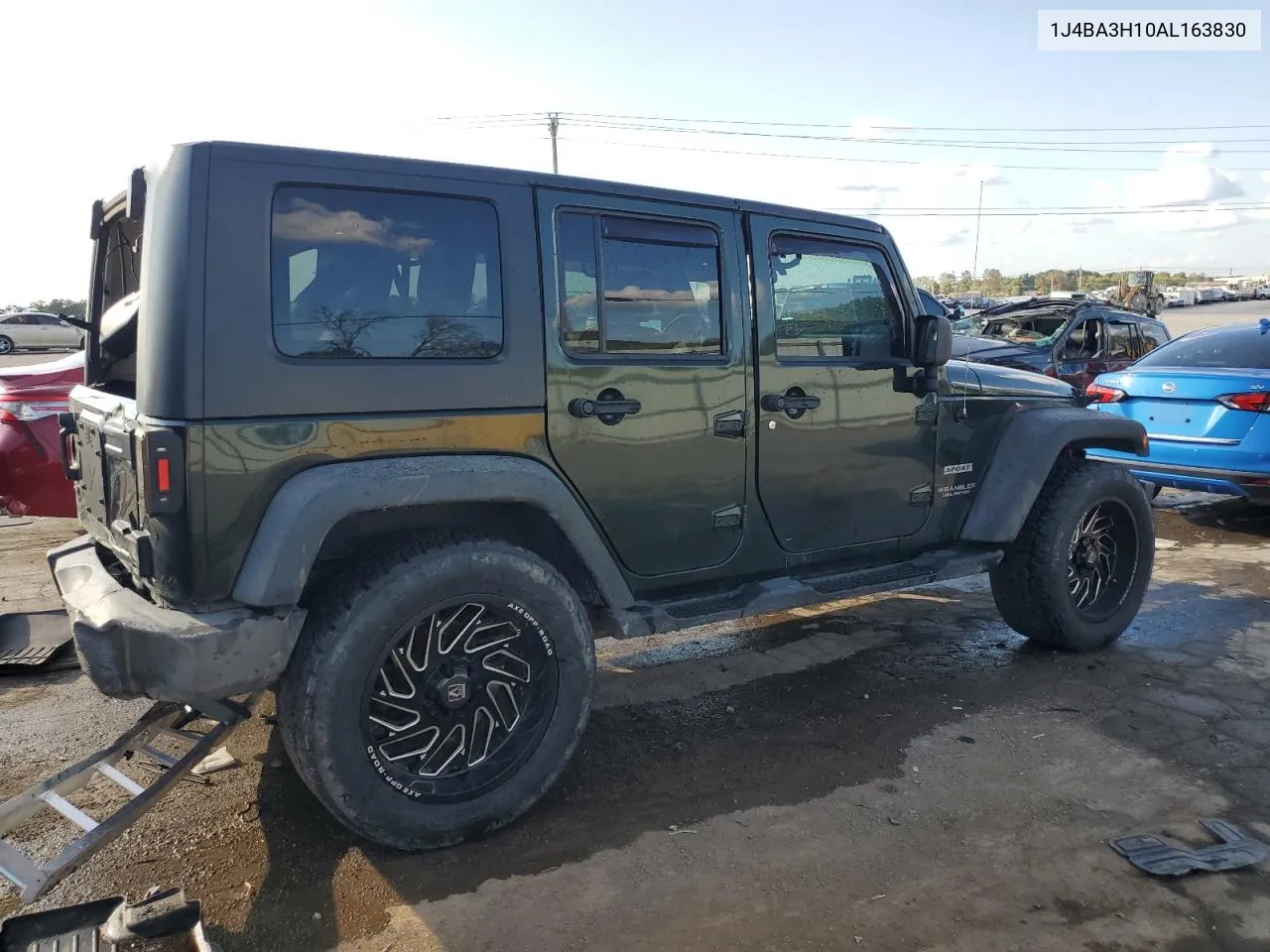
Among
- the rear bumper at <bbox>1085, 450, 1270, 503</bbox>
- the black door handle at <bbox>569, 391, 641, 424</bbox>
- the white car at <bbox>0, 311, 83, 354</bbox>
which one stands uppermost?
the white car at <bbox>0, 311, 83, 354</bbox>

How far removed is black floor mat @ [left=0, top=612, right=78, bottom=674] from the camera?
433cm

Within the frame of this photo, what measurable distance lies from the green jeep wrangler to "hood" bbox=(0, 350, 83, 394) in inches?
79.7

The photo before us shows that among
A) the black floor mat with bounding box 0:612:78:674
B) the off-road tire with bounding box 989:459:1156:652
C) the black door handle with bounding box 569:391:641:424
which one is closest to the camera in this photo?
the black door handle with bounding box 569:391:641:424

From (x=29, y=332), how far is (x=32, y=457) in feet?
103

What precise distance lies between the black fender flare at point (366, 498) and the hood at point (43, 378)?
3.52 meters

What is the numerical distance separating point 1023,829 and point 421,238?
9.05 ft

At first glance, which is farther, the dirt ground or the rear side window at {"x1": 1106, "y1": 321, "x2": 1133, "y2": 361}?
the rear side window at {"x1": 1106, "y1": 321, "x2": 1133, "y2": 361}

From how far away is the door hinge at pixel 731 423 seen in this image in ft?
11.5

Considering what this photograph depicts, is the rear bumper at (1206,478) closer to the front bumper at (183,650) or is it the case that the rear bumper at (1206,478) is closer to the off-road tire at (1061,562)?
the off-road tire at (1061,562)

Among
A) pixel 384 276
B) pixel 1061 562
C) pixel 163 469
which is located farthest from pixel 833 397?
pixel 163 469

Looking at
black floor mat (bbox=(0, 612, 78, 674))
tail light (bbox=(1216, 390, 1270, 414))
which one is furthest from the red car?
tail light (bbox=(1216, 390, 1270, 414))

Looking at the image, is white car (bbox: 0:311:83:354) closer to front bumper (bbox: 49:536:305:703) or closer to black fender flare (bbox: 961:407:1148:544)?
front bumper (bbox: 49:536:305:703)

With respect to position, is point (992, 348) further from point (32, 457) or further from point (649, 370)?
point (32, 457)

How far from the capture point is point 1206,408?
6.68 m
